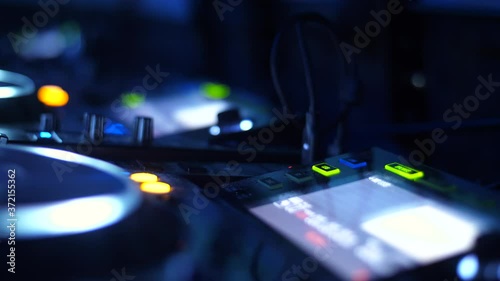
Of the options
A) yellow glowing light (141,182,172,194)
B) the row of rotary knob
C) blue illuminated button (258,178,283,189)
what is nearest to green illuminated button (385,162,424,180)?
blue illuminated button (258,178,283,189)

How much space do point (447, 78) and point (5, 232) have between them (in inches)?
28.2

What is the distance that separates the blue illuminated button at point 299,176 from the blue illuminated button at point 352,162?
5 centimetres

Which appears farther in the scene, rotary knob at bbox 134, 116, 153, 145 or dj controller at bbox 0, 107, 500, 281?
rotary knob at bbox 134, 116, 153, 145

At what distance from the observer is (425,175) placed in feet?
1.76

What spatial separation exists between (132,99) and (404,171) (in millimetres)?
718

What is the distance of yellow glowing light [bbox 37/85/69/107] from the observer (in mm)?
1012

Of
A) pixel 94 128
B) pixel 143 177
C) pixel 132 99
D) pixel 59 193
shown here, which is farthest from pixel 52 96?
pixel 59 193

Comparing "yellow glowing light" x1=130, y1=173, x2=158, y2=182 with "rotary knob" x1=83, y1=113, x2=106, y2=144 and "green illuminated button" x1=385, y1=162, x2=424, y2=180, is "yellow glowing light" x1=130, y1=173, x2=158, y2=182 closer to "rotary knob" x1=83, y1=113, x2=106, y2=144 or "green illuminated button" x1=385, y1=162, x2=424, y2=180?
"rotary knob" x1=83, y1=113, x2=106, y2=144

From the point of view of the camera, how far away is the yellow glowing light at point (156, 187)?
0.59 meters

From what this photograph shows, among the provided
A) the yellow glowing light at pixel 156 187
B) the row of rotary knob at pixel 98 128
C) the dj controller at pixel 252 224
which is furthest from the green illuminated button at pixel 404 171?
the row of rotary knob at pixel 98 128

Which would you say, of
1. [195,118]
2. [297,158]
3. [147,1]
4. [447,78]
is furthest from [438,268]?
[147,1]

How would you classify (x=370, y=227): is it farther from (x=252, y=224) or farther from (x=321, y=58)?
(x=321, y=58)

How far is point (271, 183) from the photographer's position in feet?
1.82

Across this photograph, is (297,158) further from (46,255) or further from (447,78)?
(46,255)
